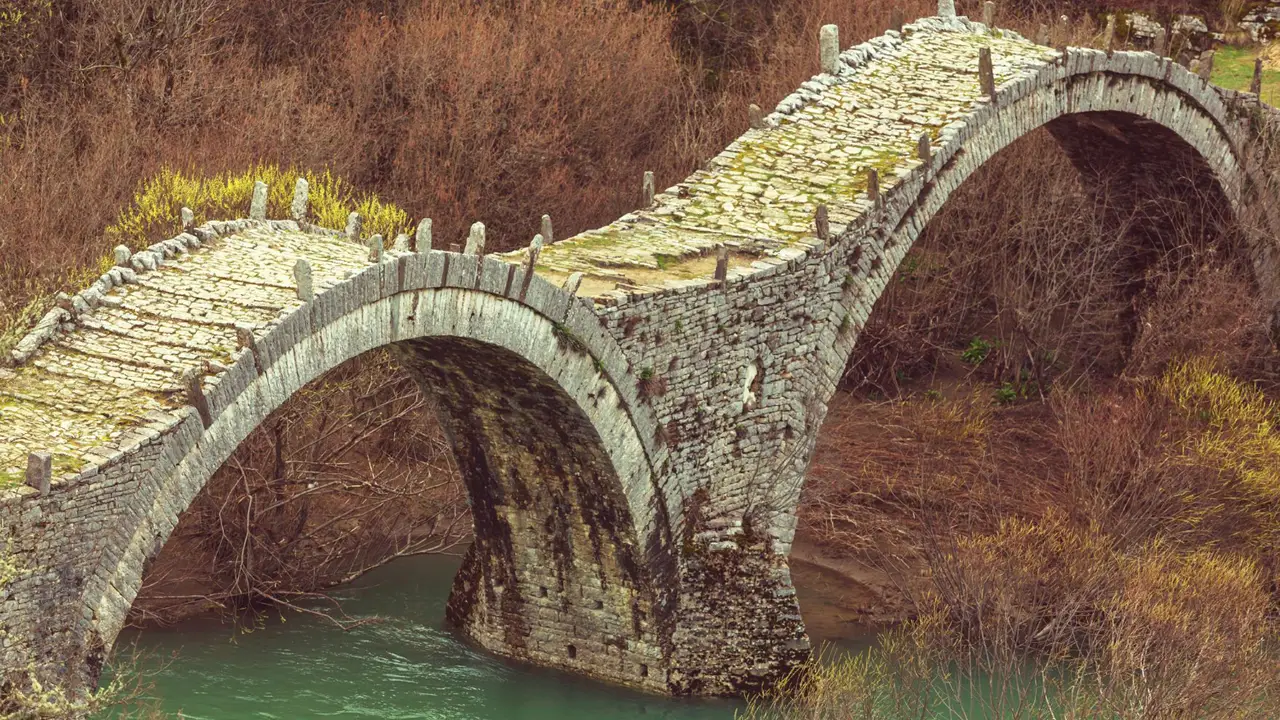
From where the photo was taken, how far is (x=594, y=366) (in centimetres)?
1541

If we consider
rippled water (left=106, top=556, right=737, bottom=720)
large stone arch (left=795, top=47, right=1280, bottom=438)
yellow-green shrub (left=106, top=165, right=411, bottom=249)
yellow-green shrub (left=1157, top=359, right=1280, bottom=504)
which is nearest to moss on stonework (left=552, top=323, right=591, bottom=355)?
large stone arch (left=795, top=47, right=1280, bottom=438)

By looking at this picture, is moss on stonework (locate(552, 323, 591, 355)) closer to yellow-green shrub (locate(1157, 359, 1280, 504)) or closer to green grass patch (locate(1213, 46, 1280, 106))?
yellow-green shrub (locate(1157, 359, 1280, 504))

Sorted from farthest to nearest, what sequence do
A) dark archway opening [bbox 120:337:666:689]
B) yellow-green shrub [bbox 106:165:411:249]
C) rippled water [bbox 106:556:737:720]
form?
yellow-green shrub [bbox 106:165:411:249]
rippled water [bbox 106:556:737:720]
dark archway opening [bbox 120:337:666:689]

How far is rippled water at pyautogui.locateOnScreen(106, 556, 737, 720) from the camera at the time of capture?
55.0ft

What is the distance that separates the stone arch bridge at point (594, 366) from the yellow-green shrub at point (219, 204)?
445 cm

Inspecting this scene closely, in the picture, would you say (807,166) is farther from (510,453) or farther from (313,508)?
(313,508)

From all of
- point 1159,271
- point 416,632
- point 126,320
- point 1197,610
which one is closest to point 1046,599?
point 1197,610

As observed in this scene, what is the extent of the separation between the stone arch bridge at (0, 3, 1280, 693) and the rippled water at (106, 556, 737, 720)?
30 centimetres

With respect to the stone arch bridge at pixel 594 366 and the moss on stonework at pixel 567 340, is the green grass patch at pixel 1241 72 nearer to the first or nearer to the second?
the stone arch bridge at pixel 594 366

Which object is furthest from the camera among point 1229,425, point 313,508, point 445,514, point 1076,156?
point 1076,156

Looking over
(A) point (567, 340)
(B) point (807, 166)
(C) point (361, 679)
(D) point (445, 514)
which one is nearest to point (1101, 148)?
(B) point (807, 166)

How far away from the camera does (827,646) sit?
19719 millimetres

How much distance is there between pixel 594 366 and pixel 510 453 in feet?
5.67

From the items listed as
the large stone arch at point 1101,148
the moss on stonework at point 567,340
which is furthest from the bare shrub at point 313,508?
the large stone arch at point 1101,148
